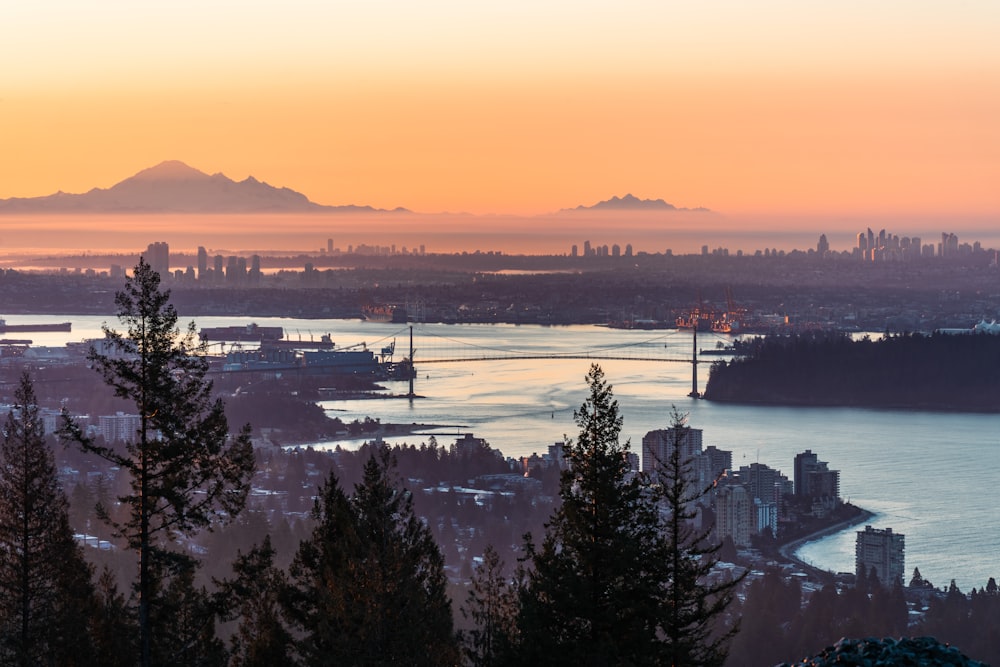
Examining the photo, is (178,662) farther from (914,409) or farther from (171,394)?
(914,409)

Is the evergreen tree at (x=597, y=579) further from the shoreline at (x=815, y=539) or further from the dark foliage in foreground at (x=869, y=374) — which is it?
the dark foliage in foreground at (x=869, y=374)

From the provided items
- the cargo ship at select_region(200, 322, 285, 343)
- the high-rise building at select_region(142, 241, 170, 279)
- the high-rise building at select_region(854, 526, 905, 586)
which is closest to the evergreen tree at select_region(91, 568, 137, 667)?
the high-rise building at select_region(854, 526, 905, 586)

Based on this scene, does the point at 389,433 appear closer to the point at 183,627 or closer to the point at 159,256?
the point at 183,627

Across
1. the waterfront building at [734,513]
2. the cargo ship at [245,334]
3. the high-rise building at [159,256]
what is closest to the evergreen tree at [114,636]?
the waterfront building at [734,513]

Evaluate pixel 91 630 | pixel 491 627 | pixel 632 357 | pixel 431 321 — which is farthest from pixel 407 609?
pixel 431 321

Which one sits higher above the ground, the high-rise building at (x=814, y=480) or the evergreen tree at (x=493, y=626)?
the evergreen tree at (x=493, y=626)

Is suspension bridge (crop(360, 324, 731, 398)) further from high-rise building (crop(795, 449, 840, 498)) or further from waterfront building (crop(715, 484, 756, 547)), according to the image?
waterfront building (crop(715, 484, 756, 547))

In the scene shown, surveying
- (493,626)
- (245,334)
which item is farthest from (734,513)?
(245,334)
